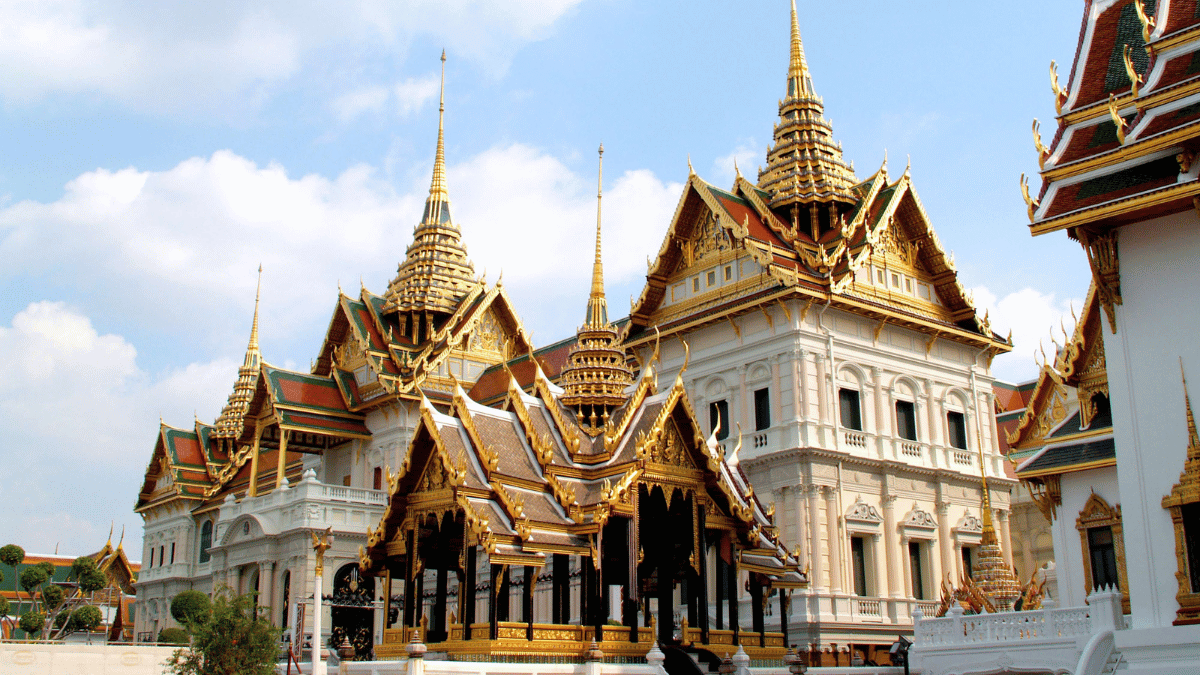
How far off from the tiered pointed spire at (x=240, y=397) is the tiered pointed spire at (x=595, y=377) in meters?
40.3

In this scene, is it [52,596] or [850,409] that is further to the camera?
[52,596]

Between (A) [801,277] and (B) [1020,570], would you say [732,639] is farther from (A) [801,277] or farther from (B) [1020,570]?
(B) [1020,570]

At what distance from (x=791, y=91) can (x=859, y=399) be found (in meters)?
11.2

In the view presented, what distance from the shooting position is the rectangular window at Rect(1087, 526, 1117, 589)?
18.7m

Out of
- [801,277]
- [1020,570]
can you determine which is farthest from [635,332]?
[1020,570]

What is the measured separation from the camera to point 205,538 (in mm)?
48844

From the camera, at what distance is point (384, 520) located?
12.6 meters

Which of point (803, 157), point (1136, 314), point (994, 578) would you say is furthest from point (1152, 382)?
point (803, 157)

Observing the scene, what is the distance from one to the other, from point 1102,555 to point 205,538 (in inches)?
1570

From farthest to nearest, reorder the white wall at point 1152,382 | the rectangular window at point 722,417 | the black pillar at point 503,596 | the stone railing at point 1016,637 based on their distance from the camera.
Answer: the rectangular window at point 722,417
the stone railing at point 1016,637
the white wall at point 1152,382
the black pillar at point 503,596

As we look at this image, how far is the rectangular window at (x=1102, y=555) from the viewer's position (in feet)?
61.3

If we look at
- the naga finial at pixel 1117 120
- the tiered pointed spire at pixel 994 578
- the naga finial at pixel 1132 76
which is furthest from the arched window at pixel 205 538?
the naga finial at pixel 1117 120

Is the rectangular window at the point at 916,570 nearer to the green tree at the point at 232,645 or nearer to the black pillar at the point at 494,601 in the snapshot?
the black pillar at the point at 494,601

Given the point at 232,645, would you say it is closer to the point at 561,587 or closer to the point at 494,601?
the point at 494,601
